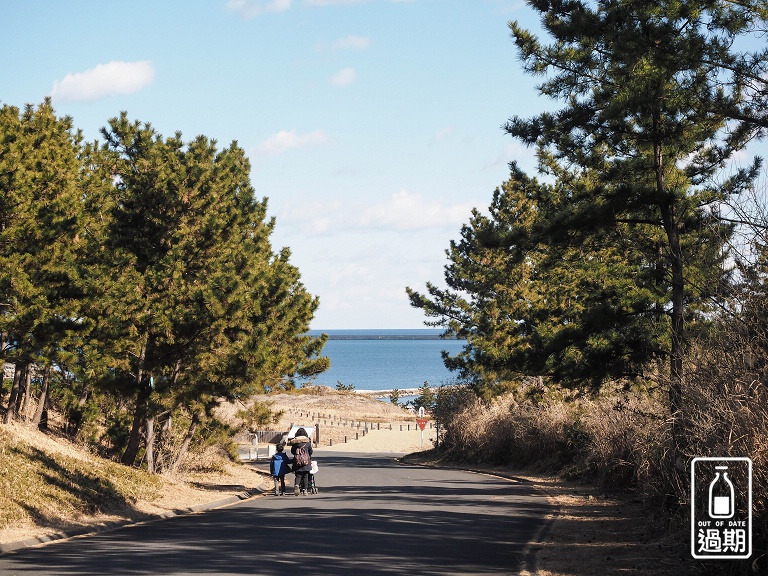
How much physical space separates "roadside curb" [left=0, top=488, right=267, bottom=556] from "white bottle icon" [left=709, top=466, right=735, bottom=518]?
1055cm

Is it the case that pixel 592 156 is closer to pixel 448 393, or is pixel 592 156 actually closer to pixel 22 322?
pixel 22 322

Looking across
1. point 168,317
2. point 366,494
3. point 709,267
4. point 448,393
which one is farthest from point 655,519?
point 448,393

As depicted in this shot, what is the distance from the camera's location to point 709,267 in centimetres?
1451

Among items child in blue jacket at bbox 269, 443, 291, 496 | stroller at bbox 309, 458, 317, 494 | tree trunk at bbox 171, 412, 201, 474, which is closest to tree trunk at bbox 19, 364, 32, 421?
tree trunk at bbox 171, 412, 201, 474

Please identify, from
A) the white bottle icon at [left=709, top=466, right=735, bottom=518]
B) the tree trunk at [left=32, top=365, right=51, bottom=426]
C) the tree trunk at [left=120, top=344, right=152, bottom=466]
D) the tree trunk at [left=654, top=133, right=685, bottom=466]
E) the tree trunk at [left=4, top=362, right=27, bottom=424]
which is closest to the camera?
the white bottle icon at [left=709, top=466, right=735, bottom=518]

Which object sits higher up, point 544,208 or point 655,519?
point 544,208

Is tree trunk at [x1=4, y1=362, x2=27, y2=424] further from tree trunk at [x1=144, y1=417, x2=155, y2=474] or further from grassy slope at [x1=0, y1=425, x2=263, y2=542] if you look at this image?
tree trunk at [x1=144, y1=417, x2=155, y2=474]

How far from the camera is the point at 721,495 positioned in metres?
11.0

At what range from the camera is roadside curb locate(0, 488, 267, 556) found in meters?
15.1

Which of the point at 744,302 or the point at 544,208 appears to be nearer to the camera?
the point at 744,302

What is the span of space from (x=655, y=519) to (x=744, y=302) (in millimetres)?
5153
